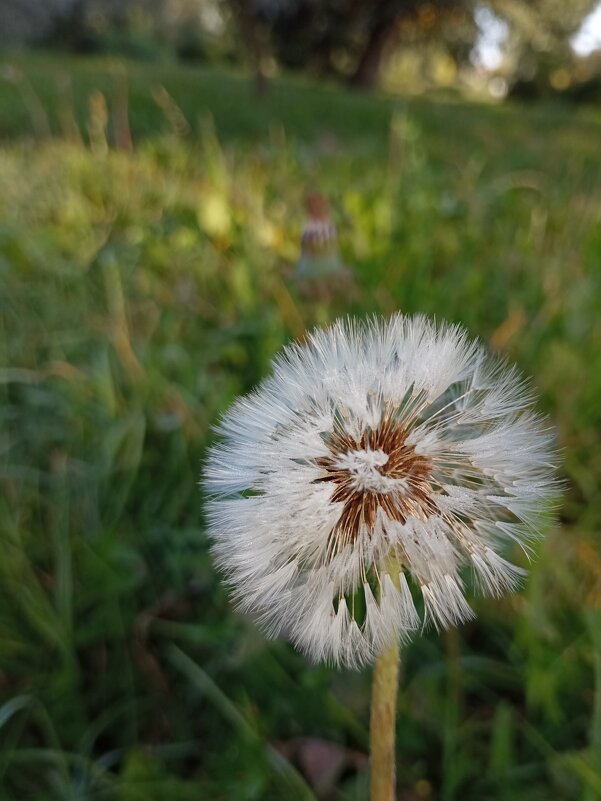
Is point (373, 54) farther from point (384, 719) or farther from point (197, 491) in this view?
point (384, 719)

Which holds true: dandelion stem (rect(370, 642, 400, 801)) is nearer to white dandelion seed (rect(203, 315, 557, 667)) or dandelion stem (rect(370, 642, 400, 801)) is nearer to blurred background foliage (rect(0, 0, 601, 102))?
white dandelion seed (rect(203, 315, 557, 667))

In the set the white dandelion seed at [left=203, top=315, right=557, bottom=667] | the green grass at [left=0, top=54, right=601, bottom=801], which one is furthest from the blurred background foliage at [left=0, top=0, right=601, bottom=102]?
the white dandelion seed at [left=203, top=315, right=557, bottom=667]

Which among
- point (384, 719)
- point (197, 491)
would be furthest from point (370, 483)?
point (197, 491)

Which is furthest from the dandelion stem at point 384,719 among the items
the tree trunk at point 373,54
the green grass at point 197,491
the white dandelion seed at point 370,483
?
the tree trunk at point 373,54

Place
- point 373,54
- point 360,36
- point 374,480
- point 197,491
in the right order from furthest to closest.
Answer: point 360,36 → point 373,54 → point 197,491 → point 374,480

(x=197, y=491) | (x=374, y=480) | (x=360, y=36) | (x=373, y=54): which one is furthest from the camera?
(x=360, y=36)

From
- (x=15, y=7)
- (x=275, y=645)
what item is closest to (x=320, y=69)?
(x=15, y=7)

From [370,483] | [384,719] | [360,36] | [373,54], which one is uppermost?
[360,36]
